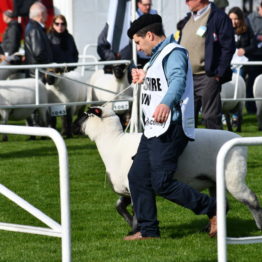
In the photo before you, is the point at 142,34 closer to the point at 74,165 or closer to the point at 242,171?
the point at 242,171

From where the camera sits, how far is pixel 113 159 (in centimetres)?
834

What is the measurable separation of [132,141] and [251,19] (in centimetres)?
1214

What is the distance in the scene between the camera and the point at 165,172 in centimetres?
753

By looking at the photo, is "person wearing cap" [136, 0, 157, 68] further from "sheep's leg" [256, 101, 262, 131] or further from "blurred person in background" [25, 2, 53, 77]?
"sheep's leg" [256, 101, 262, 131]

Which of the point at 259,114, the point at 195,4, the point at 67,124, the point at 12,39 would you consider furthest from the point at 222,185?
the point at 12,39

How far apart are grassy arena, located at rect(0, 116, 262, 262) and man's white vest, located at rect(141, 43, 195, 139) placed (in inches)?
35.6

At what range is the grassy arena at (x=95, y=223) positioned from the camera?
7.57 meters

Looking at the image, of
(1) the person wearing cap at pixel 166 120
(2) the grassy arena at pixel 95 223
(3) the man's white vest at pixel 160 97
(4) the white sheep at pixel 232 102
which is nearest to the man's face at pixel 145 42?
(1) the person wearing cap at pixel 166 120

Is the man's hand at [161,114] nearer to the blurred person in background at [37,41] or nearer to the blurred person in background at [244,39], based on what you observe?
the blurred person in background at [37,41]

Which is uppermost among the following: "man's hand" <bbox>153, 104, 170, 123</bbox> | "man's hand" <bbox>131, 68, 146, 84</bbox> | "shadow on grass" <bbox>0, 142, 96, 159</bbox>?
"man's hand" <bbox>131, 68, 146, 84</bbox>

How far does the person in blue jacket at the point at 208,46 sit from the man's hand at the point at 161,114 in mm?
4427

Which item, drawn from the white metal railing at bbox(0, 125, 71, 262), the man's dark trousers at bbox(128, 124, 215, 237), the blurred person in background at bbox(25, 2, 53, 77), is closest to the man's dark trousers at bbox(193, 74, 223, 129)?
the man's dark trousers at bbox(128, 124, 215, 237)

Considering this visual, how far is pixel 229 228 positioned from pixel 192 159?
101 cm

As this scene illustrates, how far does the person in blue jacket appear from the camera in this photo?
11.4m
